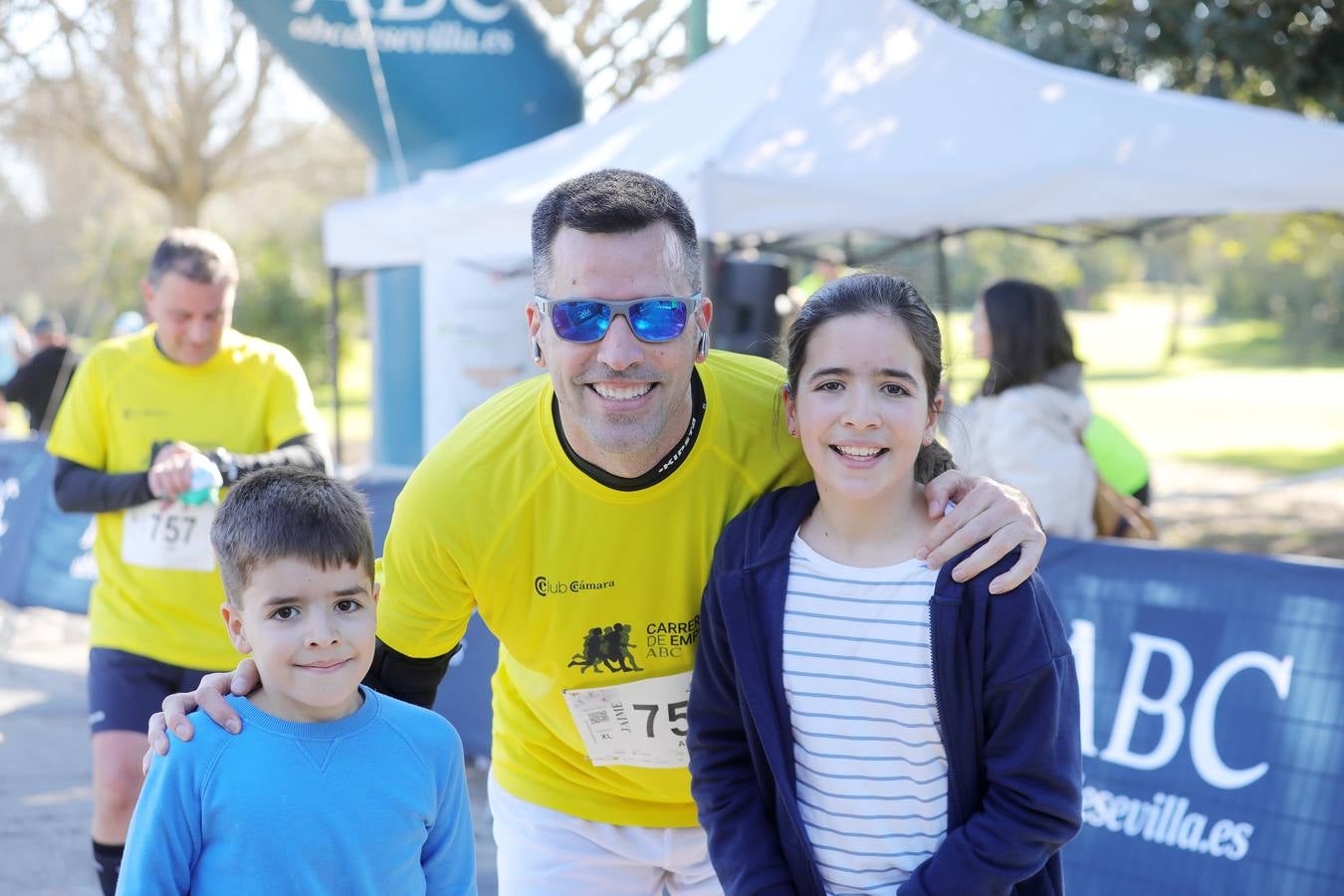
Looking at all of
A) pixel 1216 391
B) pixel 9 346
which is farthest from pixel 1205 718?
pixel 1216 391

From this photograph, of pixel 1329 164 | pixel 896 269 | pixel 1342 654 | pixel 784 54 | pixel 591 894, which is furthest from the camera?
pixel 784 54

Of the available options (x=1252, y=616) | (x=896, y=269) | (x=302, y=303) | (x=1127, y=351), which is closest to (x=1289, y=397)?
(x=1127, y=351)

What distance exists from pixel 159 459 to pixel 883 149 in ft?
12.5

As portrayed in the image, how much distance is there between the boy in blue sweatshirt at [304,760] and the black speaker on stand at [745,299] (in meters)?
6.40

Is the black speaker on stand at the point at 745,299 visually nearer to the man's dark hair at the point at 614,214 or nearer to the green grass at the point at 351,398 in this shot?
the man's dark hair at the point at 614,214

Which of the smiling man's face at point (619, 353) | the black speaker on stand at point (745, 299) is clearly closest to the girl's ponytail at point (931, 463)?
the smiling man's face at point (619, 353)

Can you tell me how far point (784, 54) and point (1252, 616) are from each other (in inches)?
162

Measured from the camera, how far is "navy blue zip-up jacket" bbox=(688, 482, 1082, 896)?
1.98m

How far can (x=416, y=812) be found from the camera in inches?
82.4

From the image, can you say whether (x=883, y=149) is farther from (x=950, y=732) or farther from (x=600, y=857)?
(x=950, y=732)

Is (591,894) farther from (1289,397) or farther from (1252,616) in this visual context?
(1289,397)

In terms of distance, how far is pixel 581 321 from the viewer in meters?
2.23

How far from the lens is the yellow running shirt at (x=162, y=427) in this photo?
151 inches

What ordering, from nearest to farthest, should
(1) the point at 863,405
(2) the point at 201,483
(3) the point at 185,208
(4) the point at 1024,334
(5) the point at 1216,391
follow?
1. (1) the point at 863,405
2. (2) the point at 201,483
3. (4) the point at 1024,334
4. (3) the point at 185,208
5. (5) the point at 1216,391
